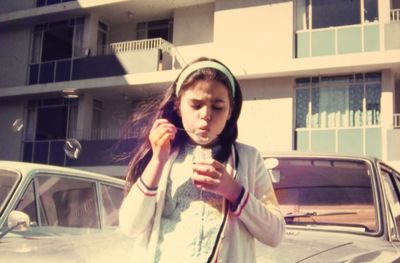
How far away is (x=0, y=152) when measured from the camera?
19.2m

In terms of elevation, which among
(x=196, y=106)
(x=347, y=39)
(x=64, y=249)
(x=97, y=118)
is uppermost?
(x=347, y=39)

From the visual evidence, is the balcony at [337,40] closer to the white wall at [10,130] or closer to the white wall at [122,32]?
the white wall at [122,32]

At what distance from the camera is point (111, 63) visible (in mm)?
17359

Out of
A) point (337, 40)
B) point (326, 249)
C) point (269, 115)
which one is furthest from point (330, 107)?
point (326, 249)

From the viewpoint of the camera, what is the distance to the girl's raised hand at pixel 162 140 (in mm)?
1621

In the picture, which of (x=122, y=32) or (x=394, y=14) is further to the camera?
(x=122, y=32)

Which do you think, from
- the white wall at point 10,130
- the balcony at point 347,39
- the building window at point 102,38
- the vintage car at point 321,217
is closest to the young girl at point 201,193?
the vintage car at point 321,217

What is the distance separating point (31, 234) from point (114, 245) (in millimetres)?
787

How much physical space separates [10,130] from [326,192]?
56.4 ft

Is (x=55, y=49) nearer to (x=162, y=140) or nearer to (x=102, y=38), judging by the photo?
(x=102, y=38)

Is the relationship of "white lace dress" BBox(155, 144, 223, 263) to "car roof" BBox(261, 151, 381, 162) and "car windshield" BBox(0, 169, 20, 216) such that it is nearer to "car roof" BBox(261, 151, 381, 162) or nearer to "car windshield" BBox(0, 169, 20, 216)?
"car roof" BBox(261, 151, 381, 162)

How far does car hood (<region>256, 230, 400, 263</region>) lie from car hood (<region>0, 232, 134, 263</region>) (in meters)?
0.82

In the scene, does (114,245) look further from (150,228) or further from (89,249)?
(150,228)

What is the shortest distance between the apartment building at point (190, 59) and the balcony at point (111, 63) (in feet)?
0.12
